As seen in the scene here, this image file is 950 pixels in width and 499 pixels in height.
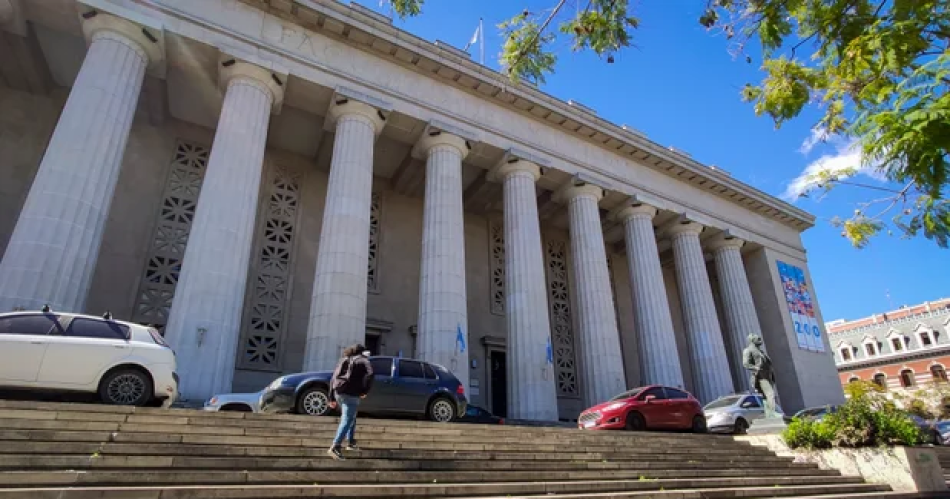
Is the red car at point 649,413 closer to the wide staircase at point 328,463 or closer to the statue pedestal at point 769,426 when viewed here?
the statue pedestal at point 769,426

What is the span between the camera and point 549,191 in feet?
81.4

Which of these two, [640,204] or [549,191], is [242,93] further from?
[640,204]

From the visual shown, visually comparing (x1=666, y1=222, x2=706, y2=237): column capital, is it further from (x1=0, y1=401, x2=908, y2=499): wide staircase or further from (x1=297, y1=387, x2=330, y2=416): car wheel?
(x1=297, y1=387, x2=330, y2=416): car wheel

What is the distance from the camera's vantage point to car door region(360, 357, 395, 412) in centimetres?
1020

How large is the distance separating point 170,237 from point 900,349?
62619 mm

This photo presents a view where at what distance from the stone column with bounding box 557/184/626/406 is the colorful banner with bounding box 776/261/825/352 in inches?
535

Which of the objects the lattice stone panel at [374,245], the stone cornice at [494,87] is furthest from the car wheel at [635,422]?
the lattice stone panel at [374,245]

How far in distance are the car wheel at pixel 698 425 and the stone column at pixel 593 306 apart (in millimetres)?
4717

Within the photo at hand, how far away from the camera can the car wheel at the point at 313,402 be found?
980cm

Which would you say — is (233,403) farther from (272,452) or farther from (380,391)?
(272,452)

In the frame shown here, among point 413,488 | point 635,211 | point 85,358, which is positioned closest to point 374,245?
point 635,211

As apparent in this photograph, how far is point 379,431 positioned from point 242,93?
1186 cm

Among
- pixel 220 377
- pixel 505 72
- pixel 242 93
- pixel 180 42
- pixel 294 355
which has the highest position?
pixel 180 42

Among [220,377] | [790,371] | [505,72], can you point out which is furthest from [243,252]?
[790,371]
